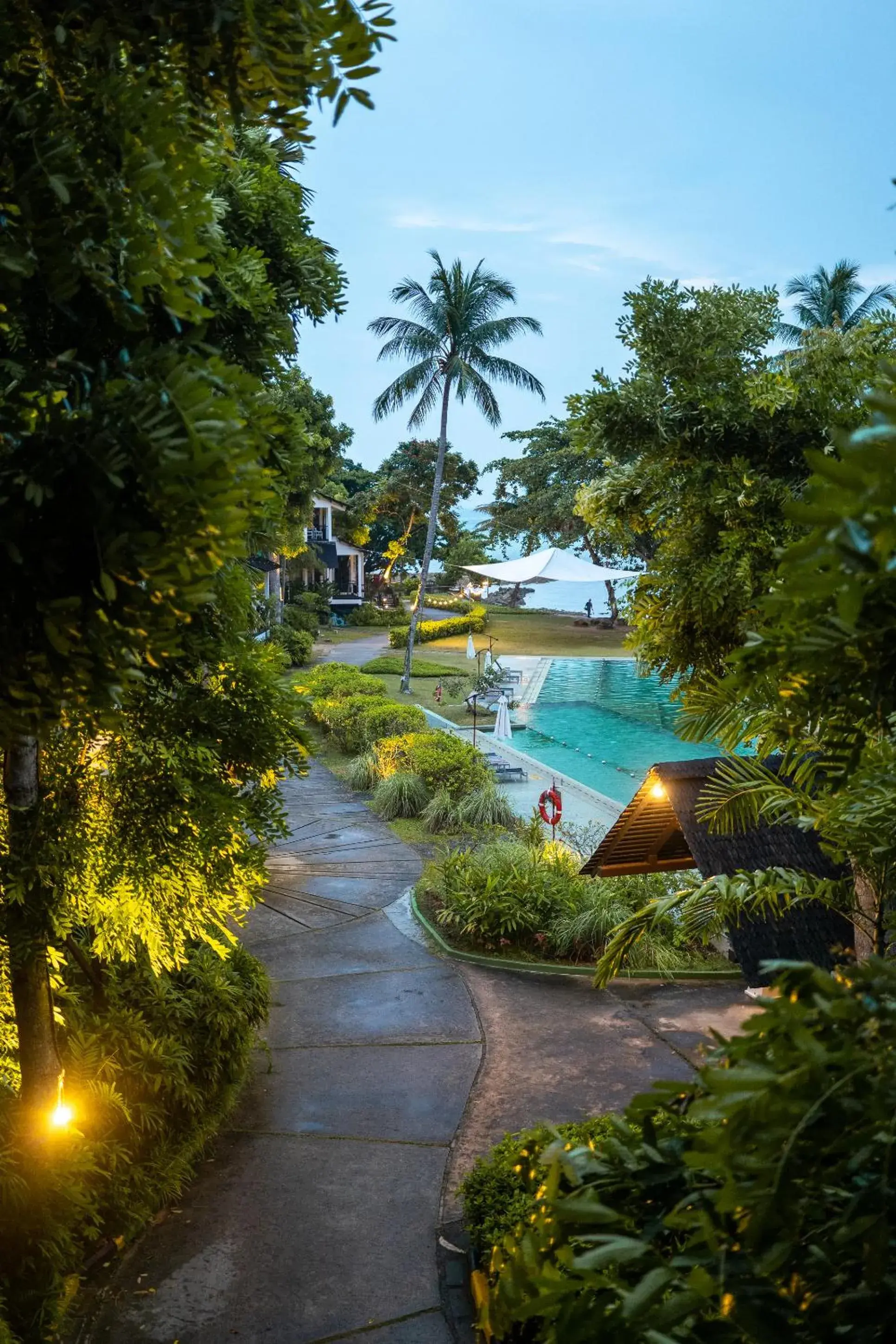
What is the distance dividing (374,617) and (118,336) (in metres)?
44.9

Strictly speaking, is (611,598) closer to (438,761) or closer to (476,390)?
(476,390)

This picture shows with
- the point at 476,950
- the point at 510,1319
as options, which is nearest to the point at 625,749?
the point at 476,950

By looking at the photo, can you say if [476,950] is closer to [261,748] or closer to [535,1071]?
[535,1071]

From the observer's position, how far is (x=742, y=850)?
7250mm

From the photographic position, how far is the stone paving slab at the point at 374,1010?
8.91 metres

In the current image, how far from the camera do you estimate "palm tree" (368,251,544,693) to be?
25.2 metres

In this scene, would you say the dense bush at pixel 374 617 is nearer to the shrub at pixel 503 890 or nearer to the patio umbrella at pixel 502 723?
the patio umbrella at pixel 502 723

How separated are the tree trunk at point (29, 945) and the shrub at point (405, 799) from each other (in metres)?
10.8

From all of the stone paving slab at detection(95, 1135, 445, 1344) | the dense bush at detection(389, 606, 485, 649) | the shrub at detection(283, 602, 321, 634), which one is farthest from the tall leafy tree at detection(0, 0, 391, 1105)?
the dense bush at detection(389, 606, 485, 649)

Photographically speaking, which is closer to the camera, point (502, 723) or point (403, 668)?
point (502, 723)

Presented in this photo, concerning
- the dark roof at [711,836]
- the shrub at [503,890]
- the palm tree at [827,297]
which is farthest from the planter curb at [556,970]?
the palm tree at [827,297]

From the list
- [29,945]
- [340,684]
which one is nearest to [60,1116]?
[29,945]

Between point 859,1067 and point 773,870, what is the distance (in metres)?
4.73

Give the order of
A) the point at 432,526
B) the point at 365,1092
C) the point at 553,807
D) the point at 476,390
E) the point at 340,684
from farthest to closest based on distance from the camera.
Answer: the point at 432,526, the point at 476,390, the point at 340,684, the point at 553,807, the point at 365,1092
